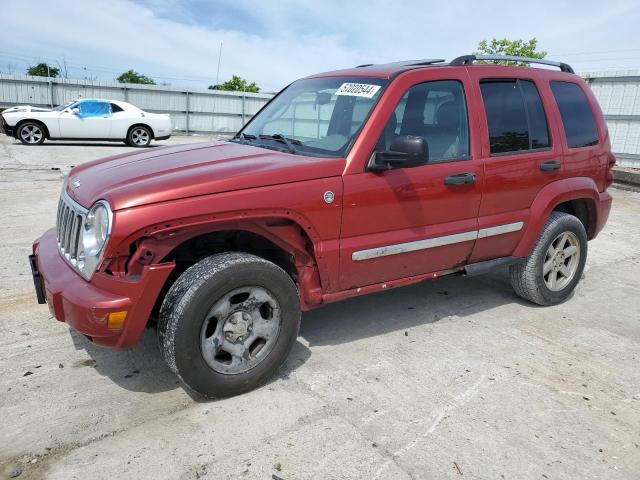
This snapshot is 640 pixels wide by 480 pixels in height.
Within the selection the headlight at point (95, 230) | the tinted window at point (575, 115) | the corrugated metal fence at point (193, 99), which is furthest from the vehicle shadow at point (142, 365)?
the corrugated metal fence at point (193, 99)

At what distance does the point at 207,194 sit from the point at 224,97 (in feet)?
77.6

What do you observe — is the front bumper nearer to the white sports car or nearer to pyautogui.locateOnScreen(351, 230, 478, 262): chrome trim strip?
pyautogui.locateOnScreen(351, 230, 478, 262): chrome trim strip

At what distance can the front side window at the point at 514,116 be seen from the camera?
3912 mm

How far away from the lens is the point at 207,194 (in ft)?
9.01

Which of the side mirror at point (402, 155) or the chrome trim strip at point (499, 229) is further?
the chrome trim strip at point (499, 229)

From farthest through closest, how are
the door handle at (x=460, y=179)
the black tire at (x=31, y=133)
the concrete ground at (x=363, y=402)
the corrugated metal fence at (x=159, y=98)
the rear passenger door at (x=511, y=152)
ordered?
1. the corrugated metal fence at (x=159, y=98)
2. the black tire at (x=31, y=133)
3. the rear passenger door at (x=511, y=152)
4. the door handle at (x=460, y=179)
5. the concrete ground at (x=363, y=402)

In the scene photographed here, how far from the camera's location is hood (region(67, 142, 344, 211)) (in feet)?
8.86

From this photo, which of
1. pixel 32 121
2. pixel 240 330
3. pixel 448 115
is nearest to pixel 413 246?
pixel 448 115

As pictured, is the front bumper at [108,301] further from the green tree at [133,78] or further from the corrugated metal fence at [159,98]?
the green tree at [133,78]

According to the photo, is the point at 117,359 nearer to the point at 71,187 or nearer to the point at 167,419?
the point at 167,419

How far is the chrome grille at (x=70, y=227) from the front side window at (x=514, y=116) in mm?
2808

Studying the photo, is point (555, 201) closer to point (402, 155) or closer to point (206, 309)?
point (402, 155)

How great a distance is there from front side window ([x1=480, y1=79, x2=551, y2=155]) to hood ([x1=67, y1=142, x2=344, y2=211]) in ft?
4.70

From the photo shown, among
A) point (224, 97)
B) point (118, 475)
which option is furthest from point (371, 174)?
point (224, 97)
